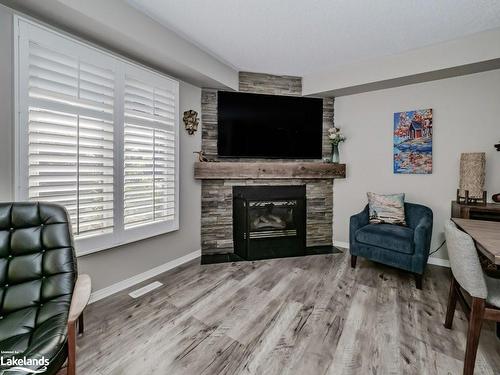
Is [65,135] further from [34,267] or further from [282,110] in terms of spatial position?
[282,110]

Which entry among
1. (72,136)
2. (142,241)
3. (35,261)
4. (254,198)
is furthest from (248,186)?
(35,261)

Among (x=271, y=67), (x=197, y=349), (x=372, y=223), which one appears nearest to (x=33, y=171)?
(x=197, y=349)

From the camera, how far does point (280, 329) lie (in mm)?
1818

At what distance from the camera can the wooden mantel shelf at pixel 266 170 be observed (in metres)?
3.13

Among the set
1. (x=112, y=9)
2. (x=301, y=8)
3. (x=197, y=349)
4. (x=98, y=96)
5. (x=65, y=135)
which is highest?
(x=301, y=8)

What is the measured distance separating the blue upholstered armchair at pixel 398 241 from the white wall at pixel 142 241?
207cm

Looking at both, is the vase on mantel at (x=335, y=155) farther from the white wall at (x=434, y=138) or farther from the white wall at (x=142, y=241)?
the white wall at (x=142, y=241)

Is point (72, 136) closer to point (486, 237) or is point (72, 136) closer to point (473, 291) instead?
point (473, 291)

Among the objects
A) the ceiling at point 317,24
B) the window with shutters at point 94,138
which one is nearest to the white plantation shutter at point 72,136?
the window with shutters at point 94,138

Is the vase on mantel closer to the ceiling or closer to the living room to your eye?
the living room

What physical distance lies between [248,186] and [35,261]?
2386 millimetres

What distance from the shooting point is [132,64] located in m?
2.36

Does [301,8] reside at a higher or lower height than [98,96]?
higher

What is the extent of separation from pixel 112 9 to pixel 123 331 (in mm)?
2480
